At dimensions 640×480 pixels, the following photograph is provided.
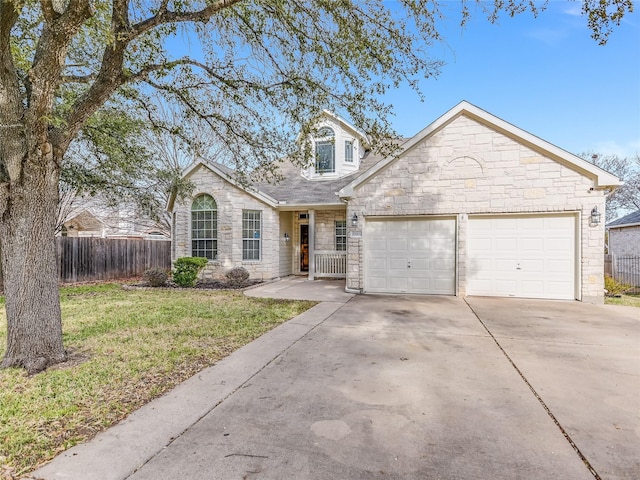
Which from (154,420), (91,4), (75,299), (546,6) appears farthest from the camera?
(75,299)

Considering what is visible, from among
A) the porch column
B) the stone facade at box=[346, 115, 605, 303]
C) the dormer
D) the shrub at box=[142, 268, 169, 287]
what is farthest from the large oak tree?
the dormer

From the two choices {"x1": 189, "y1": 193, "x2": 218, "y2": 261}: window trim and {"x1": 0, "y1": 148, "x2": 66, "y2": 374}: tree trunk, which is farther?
{"x1": 189, "y1": 193, "x2": 218, "y2": 261}: window trim

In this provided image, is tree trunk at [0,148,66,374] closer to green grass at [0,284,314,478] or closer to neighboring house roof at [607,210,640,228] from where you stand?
green grass at [0,284,314,478]

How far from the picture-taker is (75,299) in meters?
9.68

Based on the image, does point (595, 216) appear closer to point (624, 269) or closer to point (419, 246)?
point (419, 246)

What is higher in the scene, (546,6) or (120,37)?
(546,6)

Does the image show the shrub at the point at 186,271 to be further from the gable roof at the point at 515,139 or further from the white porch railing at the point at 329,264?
the gable roof at the point at 515,139

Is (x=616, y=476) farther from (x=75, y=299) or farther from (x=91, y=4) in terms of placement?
(x=75, y=299)

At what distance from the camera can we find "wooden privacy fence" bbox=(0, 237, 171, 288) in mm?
13383

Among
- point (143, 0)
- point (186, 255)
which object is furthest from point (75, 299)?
point (143, 0)

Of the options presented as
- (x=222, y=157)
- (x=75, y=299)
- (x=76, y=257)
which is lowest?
(x=75, y=299)

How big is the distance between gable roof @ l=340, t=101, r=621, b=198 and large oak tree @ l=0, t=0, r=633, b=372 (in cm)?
300

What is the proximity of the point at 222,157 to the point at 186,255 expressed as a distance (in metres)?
10.4

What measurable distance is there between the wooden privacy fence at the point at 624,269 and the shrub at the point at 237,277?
13.6m
